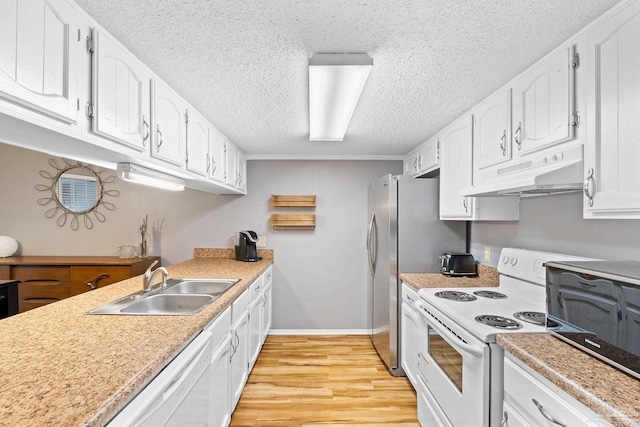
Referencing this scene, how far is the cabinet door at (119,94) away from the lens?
1189 mm

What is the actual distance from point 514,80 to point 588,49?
458 millimetres

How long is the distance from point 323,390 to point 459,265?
1494 millimetres

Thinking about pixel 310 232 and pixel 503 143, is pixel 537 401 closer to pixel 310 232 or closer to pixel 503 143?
pixel 503 143

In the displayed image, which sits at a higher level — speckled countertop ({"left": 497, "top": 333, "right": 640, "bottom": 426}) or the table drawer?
speckled countertop ({"left": 497, "top": 333, "right": 640, "bottom": 426})

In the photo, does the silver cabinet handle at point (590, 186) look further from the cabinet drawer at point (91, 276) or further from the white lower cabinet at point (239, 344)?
the cabinet drawer at point (91, 276)

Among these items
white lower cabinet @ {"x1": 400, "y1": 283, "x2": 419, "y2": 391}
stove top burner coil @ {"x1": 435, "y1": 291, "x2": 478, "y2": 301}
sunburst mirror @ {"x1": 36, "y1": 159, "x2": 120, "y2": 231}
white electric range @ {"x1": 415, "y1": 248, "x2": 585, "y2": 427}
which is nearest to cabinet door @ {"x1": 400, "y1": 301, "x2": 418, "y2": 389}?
white lower cabinet @ {"x1": 400, "y1": 283, "x2": 419, "y2": 391}

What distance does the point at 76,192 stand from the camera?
11.4 feet

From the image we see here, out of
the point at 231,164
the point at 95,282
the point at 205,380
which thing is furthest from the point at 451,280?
the point at 95,282

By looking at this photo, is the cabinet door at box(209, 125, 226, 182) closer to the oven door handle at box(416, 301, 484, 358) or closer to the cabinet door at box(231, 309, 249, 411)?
the cabinet door at box(231, 309, 249, 411)

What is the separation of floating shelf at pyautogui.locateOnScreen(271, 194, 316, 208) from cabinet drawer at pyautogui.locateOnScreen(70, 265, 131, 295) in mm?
1694

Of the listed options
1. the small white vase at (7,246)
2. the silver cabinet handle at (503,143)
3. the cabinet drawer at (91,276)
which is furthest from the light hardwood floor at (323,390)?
the small white vase at (7,246)

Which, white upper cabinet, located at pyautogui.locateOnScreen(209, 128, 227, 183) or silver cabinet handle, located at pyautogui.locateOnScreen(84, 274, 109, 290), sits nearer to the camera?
white upper cabinet, located at pyautogui.locateOnScreen(209, 128, 227, 183)

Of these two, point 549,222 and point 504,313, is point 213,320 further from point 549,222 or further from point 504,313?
point 549,222

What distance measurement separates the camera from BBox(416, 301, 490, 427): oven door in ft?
4.33
